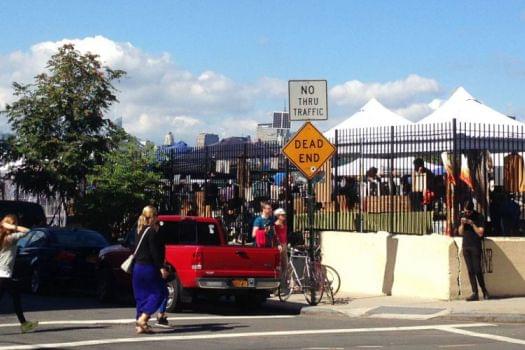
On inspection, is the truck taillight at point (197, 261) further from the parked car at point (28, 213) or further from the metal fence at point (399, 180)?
the parked car at point (28, 213)

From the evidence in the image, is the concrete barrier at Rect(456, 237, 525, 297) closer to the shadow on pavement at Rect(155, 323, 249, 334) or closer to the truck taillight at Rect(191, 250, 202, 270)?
the truck taillight at Rect(191, 250, 202, 270)

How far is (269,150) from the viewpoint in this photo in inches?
917

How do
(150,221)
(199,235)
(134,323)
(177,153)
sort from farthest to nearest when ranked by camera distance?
(177,153), (199,235), (134,323), (150,221)

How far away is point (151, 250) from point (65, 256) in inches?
268

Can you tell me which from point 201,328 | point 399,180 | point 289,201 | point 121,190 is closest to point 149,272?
point 201,328

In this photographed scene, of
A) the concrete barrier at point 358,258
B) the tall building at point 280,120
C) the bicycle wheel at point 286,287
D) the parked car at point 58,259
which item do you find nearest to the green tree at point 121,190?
the tall building at point 280,120

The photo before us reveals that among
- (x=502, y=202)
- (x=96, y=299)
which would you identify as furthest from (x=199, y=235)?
(x=502, y=202)

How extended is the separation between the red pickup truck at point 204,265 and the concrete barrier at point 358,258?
314cm

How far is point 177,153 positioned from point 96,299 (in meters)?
8.41

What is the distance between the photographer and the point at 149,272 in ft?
46.1

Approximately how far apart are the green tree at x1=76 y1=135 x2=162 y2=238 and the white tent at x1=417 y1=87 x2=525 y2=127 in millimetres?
8756

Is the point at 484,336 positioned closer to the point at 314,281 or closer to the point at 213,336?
the point at 213,336

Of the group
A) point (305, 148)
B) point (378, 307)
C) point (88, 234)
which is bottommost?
point (378, 307)

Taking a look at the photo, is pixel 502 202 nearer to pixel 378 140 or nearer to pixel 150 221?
pixel 378 140
